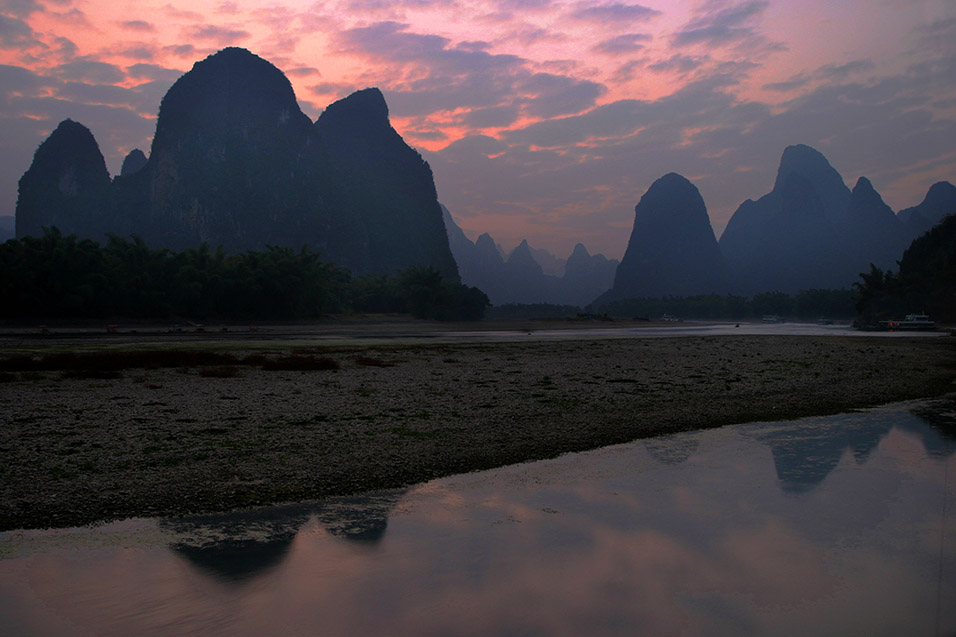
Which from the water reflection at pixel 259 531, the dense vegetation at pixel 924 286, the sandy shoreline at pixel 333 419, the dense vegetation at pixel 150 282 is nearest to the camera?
the water reflection at pixel 259 531

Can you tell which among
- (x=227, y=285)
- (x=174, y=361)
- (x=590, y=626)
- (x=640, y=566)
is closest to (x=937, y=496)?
(x=640, y=566)

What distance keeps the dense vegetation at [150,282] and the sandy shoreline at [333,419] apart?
47.1 m

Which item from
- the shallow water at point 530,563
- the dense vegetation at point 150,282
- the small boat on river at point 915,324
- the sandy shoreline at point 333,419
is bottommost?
the shallow water at point 530,563

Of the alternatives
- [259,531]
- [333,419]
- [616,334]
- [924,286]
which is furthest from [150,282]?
[924,286]

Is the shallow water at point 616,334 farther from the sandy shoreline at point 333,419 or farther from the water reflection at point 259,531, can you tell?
the water reflection at point 259,531

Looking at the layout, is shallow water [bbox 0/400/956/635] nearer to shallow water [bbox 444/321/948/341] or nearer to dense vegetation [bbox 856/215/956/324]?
shallow water [bbox 444/321/948/341]

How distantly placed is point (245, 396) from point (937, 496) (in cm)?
1767

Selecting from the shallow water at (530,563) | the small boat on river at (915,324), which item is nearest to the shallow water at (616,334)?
the small boat on river at (915,324)

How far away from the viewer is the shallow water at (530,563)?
648cm

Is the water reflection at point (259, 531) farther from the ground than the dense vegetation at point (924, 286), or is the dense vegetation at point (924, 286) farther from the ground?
the dense vegetation at point (924, 286)

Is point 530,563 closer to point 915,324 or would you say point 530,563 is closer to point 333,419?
point 333,419

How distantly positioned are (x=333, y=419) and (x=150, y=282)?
226 feet

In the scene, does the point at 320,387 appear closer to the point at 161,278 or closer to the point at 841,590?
the point at 841,590

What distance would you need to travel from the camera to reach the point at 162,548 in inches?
317
